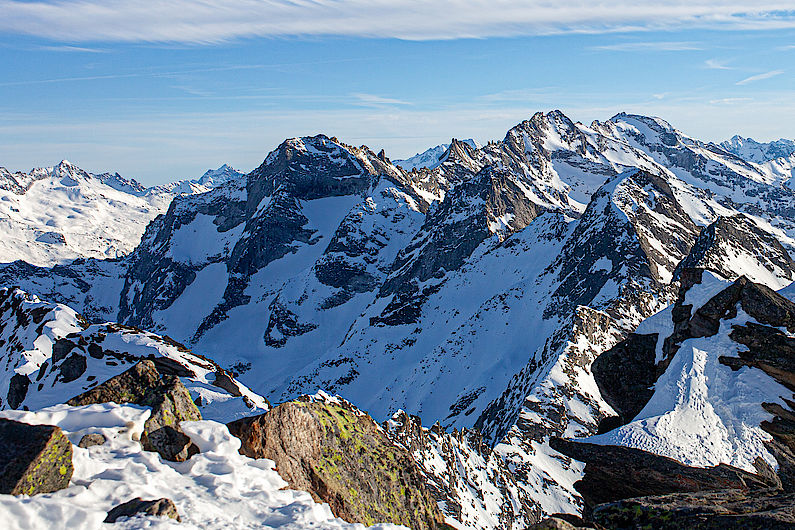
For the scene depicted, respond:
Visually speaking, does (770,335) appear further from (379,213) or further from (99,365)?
(379,213)

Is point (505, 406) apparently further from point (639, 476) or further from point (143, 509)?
point (143, 509)

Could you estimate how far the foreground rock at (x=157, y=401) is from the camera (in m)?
13.1

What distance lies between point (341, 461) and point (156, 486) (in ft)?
20.1

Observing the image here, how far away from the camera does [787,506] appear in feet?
44.1

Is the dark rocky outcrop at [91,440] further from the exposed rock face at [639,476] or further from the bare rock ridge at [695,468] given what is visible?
the exposed rock face at [639,476]

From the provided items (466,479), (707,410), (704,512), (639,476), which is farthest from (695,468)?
(466,479)

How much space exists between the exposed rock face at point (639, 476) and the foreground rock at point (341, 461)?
647cm

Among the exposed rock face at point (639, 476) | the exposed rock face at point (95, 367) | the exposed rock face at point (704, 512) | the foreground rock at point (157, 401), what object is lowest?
the exposed rock face at point (95, 367)

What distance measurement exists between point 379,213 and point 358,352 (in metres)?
77.4

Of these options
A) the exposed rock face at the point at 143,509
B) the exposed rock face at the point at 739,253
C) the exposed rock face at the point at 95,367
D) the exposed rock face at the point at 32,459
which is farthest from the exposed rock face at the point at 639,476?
the exposed rock face at the point at 739,253

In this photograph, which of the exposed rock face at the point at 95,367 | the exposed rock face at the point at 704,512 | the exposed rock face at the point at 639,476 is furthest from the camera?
the exposed rock face at the point at 95,367

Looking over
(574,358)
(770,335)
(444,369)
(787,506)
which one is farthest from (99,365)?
(444,369)

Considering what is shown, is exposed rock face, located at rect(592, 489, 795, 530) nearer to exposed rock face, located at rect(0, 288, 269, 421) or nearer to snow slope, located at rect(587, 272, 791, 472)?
snow slope, located at rect(587, 272, 791, 472)

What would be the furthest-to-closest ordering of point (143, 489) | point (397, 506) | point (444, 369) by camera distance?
point (444, 369)
point (397, 506)
point (143, 489)
